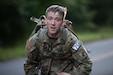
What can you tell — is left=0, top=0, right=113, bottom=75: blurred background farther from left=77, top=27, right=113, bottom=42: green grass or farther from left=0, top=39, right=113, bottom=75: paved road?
left=77, top=27, right=113, bottom=42: green grass

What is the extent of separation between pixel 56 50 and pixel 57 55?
65mm

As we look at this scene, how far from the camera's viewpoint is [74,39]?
481 cm

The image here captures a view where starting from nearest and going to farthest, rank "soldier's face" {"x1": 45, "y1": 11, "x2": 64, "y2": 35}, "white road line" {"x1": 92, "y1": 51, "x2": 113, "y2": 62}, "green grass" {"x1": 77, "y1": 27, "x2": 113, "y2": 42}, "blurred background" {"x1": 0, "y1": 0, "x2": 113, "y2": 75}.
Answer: "soldier's face" {"x1": 45, "y1": 11, "x2": 64, "y2": 35}, "blurred background" {"x1": 0, "y1": 0, "x2": 113, "y2": 75}, "white road line" {"x1": 92, "y1": 51, "x2": 113, "y2": 62}, "green grass" {"x1": 77, "y1": 27, "x2": 113, "y2": 42}

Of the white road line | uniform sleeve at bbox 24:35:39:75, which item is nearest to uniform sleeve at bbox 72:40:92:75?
uniform sleeve at bbox 24:35:39:75

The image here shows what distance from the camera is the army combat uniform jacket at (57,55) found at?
473 centimetres

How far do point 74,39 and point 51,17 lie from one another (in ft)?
1.20

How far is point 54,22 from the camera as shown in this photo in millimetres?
4660

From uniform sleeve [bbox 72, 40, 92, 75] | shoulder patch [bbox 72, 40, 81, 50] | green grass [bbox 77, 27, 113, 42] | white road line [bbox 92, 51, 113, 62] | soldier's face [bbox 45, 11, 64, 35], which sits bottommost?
uniform sleeve [bbox 72, 40, 92, 75]

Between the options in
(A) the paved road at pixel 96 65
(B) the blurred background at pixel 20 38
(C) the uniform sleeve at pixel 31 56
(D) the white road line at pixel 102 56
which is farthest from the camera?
(D) the white road line at pixel 102 56

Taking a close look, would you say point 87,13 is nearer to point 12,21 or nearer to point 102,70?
point 12,21

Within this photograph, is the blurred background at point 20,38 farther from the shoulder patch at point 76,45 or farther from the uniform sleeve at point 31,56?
the shoulder patch at point 76,45

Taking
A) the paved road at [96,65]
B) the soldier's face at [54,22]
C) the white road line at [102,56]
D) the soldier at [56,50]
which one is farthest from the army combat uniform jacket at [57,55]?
the white road line at [102,56]

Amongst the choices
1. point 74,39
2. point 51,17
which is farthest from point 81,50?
point 51,17

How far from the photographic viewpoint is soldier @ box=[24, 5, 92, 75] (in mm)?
4699
